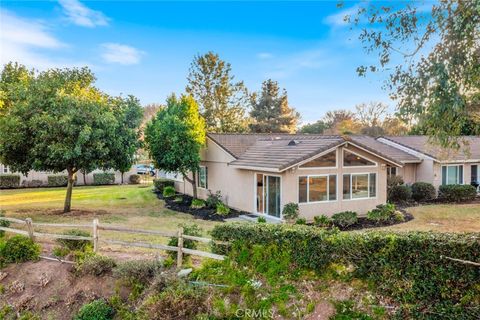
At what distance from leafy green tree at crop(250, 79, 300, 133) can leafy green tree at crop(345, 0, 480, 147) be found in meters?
41.1

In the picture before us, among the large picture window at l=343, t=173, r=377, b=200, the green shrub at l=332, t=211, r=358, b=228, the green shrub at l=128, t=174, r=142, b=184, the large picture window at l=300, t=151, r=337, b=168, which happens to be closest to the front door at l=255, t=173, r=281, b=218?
the large picture window at l=300, t=151, r=337, b=168

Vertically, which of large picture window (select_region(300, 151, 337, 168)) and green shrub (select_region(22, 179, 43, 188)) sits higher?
large picture window (select_region(300, 151, 337, 168))

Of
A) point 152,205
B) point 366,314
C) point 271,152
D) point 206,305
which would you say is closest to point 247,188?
point 271,152

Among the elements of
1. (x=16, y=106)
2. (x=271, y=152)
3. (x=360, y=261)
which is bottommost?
(x=360, y=261)

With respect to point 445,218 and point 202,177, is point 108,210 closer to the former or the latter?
point 202,177

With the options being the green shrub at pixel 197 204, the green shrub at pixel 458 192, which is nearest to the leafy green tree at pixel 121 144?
the green shrub at pixel 197 204

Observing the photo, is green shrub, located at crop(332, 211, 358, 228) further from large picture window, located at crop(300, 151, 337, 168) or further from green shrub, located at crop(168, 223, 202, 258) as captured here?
green shrub, located at crop(168, 223, 202, 258)

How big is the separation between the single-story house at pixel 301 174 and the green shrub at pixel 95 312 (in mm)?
8927

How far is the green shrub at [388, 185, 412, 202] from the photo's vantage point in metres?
21.7

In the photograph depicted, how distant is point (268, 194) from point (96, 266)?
9263 millimetres

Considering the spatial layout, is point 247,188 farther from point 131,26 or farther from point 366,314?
point 366,314

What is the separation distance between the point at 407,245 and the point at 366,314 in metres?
1.50

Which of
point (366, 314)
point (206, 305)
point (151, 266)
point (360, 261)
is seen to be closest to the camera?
point (366, 314)

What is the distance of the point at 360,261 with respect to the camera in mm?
6828
